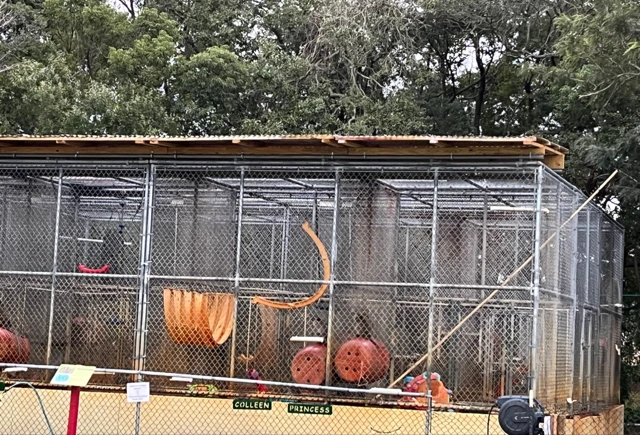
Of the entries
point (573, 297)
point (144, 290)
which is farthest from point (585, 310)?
point (144, 290)

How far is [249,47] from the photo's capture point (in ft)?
97.7

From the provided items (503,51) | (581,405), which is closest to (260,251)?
(581,405)

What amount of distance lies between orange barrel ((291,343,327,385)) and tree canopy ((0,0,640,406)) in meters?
10.6

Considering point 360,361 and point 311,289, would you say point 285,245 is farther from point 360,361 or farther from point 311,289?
point 360,361

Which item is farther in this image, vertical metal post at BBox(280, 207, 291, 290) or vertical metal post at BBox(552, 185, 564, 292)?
vertical metal post at BBox(280, 207, 291, 290)

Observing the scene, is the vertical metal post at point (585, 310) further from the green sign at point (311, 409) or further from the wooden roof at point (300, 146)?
the green sign at point (311, 409)

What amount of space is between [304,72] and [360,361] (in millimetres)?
15472

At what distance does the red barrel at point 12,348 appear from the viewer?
1290cm

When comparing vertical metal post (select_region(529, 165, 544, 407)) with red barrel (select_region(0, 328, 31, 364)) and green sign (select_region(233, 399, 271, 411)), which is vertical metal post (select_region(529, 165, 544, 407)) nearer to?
green sign (select_region(233, 399, 271, 411))

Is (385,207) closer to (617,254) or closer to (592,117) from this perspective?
(617,254)

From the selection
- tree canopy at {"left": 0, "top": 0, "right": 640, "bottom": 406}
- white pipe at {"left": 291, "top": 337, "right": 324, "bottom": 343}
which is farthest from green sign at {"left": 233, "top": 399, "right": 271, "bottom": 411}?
tree canopy at {"left": 0, "top": 0, "right": 640, "bottom": 406}

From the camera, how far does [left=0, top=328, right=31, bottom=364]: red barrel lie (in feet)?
42.3

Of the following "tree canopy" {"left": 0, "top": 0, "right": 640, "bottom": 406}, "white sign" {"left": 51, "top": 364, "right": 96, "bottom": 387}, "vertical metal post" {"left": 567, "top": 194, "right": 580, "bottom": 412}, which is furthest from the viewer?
"tree canopy" {"left": 0, "top": 0, "right": 640, "bottom": 406}

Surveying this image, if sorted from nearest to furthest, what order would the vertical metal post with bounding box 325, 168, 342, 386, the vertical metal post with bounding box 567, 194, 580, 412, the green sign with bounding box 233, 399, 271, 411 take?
the green sign with bounding box 233, 399, 271, 411 → the vertical metal post with bounding box 325, 168, 342, 386 → the vertical metal post with bounding box 567, 194, 580, 412
